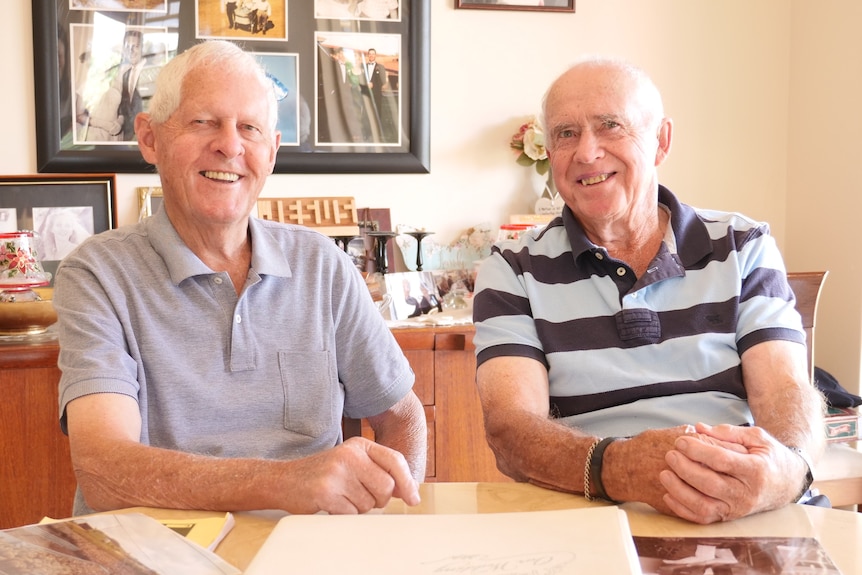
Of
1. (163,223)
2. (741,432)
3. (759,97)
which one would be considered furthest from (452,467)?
(759,97)

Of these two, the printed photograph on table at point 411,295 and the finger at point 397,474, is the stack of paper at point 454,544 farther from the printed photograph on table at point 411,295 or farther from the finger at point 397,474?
the printed photograph on table at point 411,295

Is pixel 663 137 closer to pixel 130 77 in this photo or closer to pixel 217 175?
pixel 217 175

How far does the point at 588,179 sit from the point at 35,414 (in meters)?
1.49

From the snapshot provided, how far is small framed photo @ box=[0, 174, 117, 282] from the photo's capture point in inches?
98.6

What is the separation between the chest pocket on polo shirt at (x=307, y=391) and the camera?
1.54 metres

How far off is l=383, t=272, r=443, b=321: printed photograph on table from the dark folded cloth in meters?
1.16

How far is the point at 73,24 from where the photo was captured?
2557mm

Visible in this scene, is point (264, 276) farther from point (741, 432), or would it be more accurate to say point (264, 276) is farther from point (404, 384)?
point (741, 432)

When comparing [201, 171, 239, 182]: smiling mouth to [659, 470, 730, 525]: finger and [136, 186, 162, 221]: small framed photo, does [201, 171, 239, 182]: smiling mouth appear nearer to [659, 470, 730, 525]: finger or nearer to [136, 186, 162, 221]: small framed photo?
[659, 470, 730, 525]: finger

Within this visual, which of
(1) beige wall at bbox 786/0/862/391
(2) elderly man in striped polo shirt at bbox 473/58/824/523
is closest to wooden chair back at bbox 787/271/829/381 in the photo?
(1) beige wall at bbox 786/0/862/391

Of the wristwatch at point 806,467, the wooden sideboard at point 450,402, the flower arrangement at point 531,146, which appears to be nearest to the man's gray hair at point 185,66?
the wooden sideboard at point 450,402

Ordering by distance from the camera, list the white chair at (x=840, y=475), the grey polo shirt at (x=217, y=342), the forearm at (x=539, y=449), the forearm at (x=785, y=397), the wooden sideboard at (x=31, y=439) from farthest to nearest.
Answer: the white chair at (x=840, y=475) < the wooden sideboard at (x=31, y=439) < the grey polo shirt at (x=217, y=342) < the forearm at (x=785, y=397) < the forearm at (x=539, y=449)

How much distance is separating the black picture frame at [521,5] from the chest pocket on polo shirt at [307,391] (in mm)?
1608
